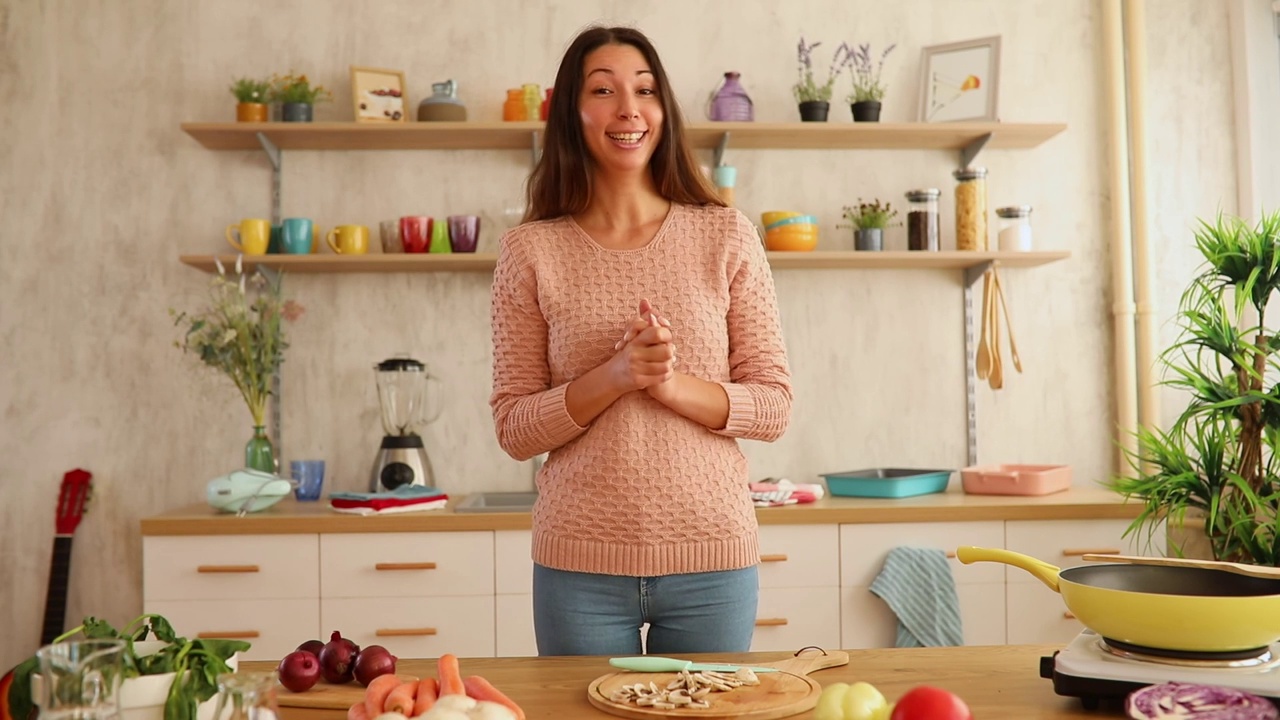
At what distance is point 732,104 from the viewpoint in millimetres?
3340

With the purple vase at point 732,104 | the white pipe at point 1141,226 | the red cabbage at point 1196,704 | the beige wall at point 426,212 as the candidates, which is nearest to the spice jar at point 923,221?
the beige wall at point 426,212

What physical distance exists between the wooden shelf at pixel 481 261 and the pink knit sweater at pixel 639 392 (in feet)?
4.94

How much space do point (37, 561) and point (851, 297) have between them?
258 centimetres

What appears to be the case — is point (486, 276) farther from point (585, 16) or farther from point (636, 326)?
point (636, 326)

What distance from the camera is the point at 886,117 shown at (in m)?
3.54

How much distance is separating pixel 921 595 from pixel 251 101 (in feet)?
7.57

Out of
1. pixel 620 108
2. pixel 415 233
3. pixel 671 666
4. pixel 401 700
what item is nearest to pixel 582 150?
pixel 620 108

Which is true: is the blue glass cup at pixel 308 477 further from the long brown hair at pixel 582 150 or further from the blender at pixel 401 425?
the long brown hair at pixel 582 150

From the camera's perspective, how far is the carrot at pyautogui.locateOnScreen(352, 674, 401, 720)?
3.57 ft

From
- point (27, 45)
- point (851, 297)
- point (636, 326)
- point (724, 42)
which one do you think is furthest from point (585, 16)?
point (636, 326)

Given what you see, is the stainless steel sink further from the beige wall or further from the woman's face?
the woman's face

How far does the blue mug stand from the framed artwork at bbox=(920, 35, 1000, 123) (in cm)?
186

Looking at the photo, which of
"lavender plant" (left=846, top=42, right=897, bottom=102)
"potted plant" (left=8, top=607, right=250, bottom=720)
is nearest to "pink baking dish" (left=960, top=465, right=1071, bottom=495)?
"lavender plant" (left=846, top=42, right=897, bottom=102)

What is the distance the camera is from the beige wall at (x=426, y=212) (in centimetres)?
340
